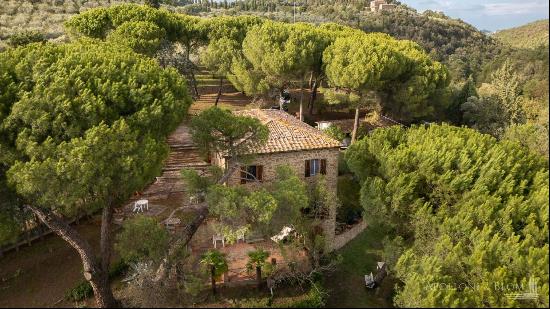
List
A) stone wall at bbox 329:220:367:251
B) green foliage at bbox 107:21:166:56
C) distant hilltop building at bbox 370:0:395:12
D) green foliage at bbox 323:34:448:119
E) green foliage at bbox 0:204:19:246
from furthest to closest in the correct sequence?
distant hilltop building at bbox 370:0:395:12 → green foliage at bbox 107:21:166:56 → green foliage at bbox 323:34:448:119 → stone wall at bbox 329:220:367:251 → green foliage at bbox 0:204:19:246

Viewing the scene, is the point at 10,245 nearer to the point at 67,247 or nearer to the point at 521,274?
the point at 67,247

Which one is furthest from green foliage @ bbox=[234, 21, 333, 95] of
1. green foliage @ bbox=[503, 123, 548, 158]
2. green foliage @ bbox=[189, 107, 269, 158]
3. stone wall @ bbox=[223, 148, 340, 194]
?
green foliage @ bbox=[189, 107, 269, 158]

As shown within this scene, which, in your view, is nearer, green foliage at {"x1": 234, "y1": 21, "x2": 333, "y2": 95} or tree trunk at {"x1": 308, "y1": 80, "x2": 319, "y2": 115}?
green foliage at {"x1": 234, "y1": 21, "x2": 333, "y2": 95}

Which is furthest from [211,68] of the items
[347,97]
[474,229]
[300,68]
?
[474,229]

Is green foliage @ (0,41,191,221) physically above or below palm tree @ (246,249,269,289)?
above

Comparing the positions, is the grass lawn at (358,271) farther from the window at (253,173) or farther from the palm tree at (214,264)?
the window at (253,173)

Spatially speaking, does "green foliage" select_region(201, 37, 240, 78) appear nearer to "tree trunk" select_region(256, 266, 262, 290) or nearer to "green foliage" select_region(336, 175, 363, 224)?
"green foliage" select_region(336, 175, 363, 224)

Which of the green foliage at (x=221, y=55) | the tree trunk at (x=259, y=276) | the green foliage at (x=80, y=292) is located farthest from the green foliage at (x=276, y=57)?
the green foliage at (x=80, y=292)
